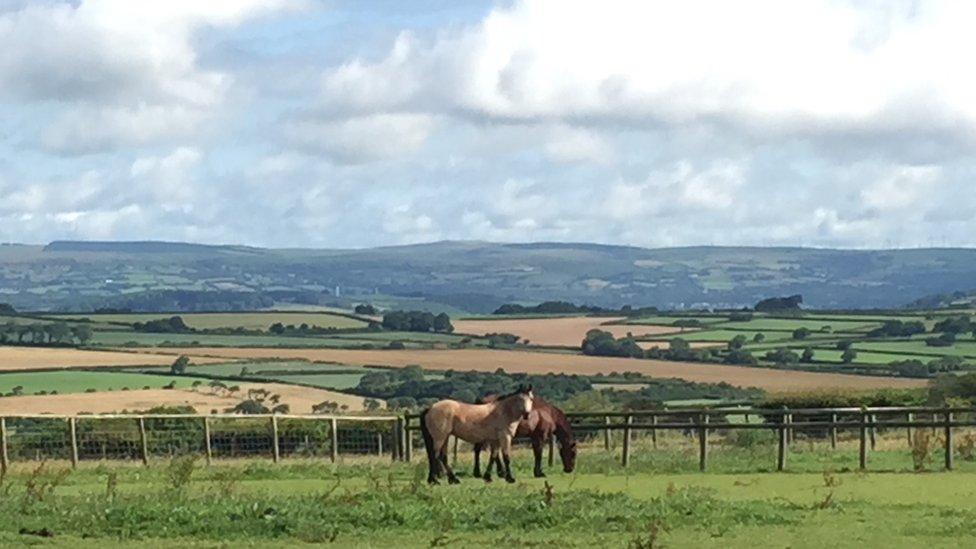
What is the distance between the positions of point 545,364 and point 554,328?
25.2 meters

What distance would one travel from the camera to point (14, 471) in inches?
1129

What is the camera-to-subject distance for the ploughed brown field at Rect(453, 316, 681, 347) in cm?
9756

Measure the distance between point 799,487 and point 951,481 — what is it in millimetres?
2634

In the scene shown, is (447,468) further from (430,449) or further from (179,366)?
(179,366)

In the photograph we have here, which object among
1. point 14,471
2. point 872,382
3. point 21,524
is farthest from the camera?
point 872,382

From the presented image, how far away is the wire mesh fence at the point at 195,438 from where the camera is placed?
107 ft

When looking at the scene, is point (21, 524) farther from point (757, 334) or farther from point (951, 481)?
point (757, 334)

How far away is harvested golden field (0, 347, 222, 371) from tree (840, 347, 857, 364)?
100ft

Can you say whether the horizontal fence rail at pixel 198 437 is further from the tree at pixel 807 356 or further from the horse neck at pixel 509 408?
the tree at pixel 807 356

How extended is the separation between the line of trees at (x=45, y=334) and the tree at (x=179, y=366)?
48.5 ft

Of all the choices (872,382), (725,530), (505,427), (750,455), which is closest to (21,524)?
(725,530)

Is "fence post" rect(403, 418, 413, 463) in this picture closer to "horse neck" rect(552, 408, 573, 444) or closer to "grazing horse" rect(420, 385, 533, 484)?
"horse neck" rect(552, 408, 573, 444)

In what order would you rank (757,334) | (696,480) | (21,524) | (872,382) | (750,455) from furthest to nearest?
(757,334)
(872,382)
(750,455)
(696,480)
(21,524)

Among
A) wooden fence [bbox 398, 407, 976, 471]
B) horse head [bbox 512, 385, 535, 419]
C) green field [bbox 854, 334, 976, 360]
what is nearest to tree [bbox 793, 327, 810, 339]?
green field [bbox 854, 334, 976, 360]
